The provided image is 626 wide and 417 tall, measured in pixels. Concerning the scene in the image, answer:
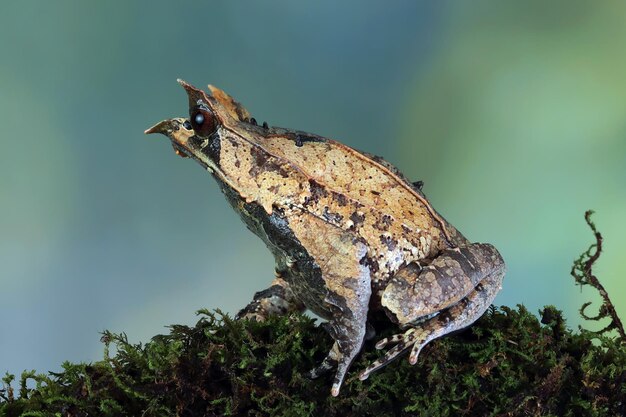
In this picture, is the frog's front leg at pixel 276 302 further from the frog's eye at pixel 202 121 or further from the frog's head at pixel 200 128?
the frog's eye at pixel 202 121

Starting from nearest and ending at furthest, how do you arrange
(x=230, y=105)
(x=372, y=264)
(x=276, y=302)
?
(x=372, y=264), (x=230, y=105), (x=276, y=302)

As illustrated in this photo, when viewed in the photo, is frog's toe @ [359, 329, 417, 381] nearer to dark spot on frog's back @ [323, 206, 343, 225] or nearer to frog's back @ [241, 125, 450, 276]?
frog's back @ [241, 125, 450, 276]

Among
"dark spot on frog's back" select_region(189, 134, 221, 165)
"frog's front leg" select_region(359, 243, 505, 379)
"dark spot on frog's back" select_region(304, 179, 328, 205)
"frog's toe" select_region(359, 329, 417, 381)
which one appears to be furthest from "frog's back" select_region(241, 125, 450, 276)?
"frog's toe" select_region(359, 329, 417, 381)

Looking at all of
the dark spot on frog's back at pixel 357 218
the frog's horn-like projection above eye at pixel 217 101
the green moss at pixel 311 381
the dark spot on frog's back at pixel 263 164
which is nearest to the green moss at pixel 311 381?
the green moss at pixel 311 381

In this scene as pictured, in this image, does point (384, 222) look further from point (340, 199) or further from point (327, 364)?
point (327, 364)

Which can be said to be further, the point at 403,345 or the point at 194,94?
the point at 194,94

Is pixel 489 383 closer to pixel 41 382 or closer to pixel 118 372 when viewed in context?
pixel 118 372

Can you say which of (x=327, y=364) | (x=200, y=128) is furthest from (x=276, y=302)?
(x=200, y=128)
